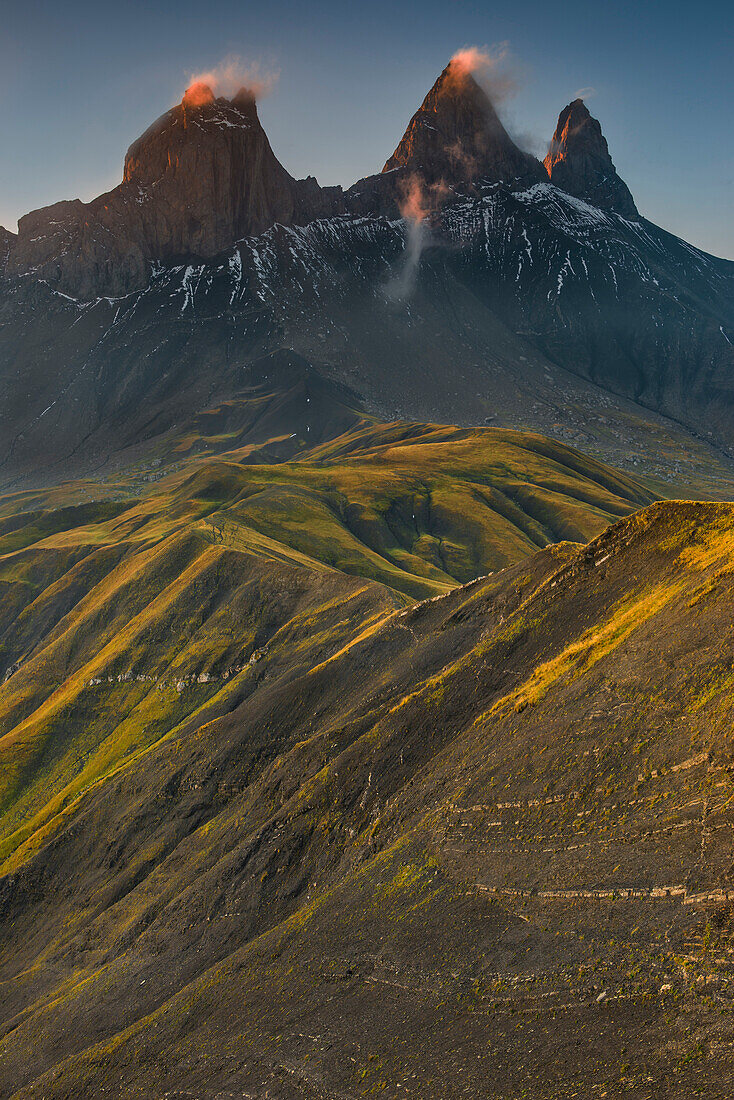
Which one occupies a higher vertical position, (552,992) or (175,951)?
(552,992)

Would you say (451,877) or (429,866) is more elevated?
(451,877)

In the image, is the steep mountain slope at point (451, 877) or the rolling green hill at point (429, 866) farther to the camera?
the rolling green hill at point (429, 866)

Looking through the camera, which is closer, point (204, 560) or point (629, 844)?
point (629, 844)

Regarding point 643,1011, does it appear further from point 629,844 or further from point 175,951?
point 175,951

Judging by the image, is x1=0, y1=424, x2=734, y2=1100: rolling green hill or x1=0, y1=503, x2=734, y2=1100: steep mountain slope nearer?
x1=0, y1=503, x2=734, y2=1100: steep mountain slope

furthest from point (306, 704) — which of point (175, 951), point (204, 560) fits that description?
point (204, 560)

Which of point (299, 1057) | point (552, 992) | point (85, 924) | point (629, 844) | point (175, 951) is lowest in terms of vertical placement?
point (85, 924)

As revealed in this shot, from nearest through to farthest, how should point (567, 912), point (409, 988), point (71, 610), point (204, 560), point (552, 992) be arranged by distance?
point (552, 992)
point (567, 912)
point (409, 988)
point (204, 560)
point (71, 610)

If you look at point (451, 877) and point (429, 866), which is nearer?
point (451, 877)
